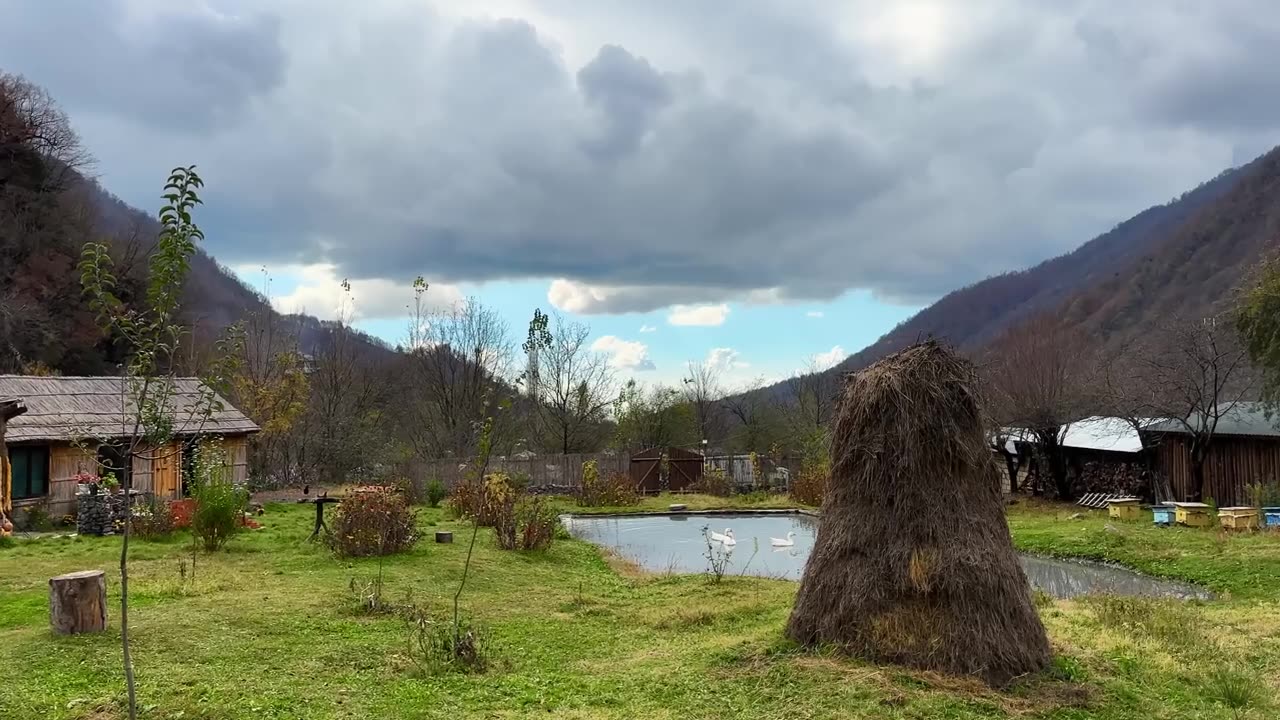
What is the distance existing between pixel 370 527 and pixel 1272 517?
15.4 m

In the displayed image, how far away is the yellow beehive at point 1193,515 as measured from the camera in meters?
16.3

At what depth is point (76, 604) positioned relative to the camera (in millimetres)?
7035

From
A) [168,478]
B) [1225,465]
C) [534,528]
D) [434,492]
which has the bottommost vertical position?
[534,528]

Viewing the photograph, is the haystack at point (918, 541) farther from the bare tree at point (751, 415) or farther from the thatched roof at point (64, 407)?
the bare tree at point (751, 415)

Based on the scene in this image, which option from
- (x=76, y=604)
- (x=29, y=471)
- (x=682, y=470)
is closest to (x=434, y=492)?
(x=29, y=471)

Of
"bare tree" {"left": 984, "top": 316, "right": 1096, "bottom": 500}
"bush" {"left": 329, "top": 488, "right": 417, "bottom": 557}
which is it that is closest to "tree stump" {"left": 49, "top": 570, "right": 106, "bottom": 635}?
"bush" {"left": 329, "top": 488, "right": 417, "bottom": 557}

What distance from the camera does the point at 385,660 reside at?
658 centimetres

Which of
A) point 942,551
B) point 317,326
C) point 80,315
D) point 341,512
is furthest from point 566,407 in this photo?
point 942,551

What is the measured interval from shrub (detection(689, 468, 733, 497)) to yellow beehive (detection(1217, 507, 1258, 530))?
44.6 feet

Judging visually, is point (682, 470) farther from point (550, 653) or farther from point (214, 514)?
point (550, 653)

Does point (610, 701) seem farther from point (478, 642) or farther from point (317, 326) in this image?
point (317, 326)

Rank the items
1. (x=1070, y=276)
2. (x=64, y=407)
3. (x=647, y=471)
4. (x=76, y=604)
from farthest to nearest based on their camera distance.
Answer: (x=1070, y=276), (x=647, y=471), (x=64, y=407), (x=76, y=604)

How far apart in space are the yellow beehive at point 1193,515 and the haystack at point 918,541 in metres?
12.5

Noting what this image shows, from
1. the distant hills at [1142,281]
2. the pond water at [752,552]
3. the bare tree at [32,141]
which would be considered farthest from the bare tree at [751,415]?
the bare tree at [32,141]
